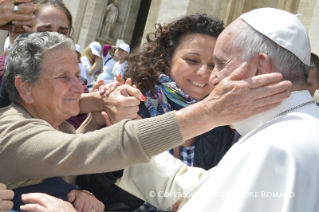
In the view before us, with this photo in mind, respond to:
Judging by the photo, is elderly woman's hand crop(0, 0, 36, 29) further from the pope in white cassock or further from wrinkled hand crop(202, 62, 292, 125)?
wrinkled hand crop(202, 62, 292, 125)

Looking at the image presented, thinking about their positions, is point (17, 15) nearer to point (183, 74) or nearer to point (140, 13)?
point (183, 74)

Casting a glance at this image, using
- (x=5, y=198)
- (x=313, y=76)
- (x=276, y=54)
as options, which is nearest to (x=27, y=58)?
(x=5, y=198)

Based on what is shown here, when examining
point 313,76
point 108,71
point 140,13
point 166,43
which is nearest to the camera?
point 166,43

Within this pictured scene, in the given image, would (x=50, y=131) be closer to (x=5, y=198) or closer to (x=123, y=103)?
(x=5, y=198)

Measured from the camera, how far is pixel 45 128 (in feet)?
6.35

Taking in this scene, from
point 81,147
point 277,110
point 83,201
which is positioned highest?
point 277,110

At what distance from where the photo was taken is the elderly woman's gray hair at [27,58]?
7.10 ft

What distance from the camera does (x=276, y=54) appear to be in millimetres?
1844

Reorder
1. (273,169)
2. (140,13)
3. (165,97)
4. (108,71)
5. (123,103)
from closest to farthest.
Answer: (273,169), (123,103), (165,97), (108,71), (140,13)

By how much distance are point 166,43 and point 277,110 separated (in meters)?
Answer: 1.62

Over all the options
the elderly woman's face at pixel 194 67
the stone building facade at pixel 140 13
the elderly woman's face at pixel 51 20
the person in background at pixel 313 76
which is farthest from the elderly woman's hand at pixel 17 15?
the stone building facade at pixel 140 13

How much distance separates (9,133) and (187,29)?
174 centimetres

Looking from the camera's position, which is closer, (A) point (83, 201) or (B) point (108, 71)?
(A) point (83, 201)

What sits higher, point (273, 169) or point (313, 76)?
point (313, 76)
